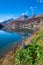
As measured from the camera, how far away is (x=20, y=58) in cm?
988

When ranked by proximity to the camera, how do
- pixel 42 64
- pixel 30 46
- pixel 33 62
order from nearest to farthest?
pixel 42 64 < pixel 33 62 < pixel 30 46

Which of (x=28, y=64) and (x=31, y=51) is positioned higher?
(x=31, y=51)

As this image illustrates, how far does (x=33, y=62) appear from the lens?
9516mm

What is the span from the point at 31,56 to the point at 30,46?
1.20m

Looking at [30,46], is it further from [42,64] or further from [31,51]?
[42,64]

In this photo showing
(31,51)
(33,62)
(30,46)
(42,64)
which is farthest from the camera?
(30,46)

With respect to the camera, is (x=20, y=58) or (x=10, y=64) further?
(x=10, y=64)

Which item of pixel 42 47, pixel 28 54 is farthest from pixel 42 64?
pixel 42 47

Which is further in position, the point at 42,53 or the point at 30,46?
the point at 30,46

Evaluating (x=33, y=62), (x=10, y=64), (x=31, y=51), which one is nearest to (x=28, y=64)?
(x=33, y=62)

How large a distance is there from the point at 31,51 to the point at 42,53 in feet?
2.05

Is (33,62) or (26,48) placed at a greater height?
(26,48)

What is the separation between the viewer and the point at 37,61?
945 cm

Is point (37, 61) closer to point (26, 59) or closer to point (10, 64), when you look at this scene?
point (26, 59)
